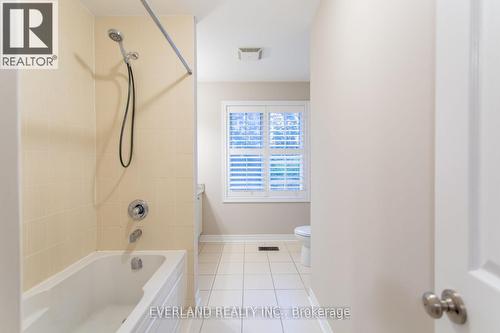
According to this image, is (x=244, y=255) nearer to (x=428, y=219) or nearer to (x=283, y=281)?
(x=283, y=281)

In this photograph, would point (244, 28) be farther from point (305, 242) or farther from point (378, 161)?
point (305, 242)

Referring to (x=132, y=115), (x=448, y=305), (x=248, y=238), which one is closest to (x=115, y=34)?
(x=132, y=115)

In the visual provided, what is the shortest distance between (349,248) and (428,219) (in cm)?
65

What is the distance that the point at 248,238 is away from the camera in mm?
3648

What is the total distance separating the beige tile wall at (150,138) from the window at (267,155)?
1683 mm

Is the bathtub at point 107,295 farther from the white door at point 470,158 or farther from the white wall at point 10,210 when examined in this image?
the white door at point 470,158

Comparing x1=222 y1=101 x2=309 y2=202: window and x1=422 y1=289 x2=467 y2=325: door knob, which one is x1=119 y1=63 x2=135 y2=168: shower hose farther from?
x1=422 y1=289 x2=467 y2=325: door knob

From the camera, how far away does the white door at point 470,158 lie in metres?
0.46

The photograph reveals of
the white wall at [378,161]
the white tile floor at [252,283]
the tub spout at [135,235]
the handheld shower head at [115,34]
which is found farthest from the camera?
the tub spout at [135,235]

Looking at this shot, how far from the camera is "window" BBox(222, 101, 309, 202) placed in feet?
12.1

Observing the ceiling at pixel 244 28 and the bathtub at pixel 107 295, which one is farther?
the ceiling at pixel 244 28

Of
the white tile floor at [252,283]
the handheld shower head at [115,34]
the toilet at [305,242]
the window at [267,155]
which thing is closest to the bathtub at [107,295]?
the white tile floor at [252,283]

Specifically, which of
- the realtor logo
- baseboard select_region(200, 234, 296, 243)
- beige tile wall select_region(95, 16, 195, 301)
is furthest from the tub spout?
baseboard select_region(200, 234, 296, 243)

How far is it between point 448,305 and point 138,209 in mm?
1931
